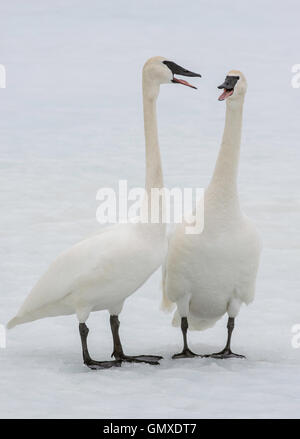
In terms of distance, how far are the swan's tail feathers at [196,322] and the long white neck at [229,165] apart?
1.05 m

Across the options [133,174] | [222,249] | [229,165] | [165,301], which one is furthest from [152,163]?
[133,174]

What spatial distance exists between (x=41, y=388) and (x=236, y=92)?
2358 mm

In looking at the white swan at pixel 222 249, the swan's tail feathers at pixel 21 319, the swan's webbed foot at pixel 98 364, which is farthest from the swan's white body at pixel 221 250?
the swan's tail feathers at pixel 21 319

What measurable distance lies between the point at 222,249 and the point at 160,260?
48 cm

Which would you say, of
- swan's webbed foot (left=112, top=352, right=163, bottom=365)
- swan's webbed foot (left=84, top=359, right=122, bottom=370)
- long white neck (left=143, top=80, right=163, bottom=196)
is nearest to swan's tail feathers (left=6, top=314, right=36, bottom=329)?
swan's webbed foot (left=84, top=359, right=122, bottom=370)

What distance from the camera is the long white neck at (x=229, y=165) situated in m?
7.18

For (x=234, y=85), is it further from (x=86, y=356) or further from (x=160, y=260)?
(x=86, y=356)

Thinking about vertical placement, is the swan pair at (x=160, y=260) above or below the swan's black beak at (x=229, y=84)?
below

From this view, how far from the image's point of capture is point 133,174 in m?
14.2

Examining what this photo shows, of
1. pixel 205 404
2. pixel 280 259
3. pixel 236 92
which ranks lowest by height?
pixel 205 404

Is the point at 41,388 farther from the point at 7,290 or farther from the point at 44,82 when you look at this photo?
the point at 44,82

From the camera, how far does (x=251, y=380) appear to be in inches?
269

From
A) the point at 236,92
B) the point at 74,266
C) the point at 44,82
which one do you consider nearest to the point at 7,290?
the point at 74,266

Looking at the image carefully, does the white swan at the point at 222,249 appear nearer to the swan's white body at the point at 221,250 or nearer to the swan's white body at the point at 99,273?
the swan's white body at the point at 221,250
